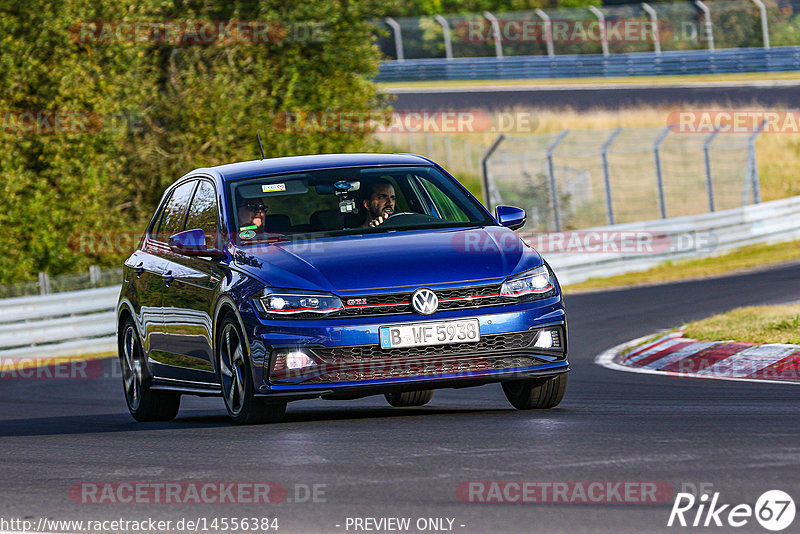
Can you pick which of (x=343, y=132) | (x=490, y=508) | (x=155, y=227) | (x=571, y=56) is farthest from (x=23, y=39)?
(x=571, y=56)

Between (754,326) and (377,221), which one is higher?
(377,221)

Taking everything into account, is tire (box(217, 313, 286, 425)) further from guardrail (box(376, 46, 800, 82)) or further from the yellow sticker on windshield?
guardrail (box(376, 46, 800, 82))

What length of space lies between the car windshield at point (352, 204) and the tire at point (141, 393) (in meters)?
1.66

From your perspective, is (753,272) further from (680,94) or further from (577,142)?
(680,94)

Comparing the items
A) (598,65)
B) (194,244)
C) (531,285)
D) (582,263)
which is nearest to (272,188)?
(194,244)

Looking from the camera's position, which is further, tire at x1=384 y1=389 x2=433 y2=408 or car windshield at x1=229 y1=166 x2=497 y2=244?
tire at x1=384 y1=389 x2=433 y2=408

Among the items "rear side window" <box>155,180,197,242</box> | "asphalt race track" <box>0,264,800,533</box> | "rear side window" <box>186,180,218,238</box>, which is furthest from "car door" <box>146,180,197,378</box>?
"asphalt race track" <box>0,264,800,533</box>

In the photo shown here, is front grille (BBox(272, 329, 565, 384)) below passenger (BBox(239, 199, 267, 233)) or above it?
below

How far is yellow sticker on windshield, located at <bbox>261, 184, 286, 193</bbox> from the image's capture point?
32.3ft

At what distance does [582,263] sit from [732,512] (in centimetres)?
1954

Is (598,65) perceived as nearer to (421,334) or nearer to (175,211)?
(175,211)

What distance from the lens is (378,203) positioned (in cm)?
984

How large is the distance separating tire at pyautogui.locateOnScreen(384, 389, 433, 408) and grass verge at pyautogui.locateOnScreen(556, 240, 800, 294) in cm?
1271

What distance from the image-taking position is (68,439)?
9.42 meters
